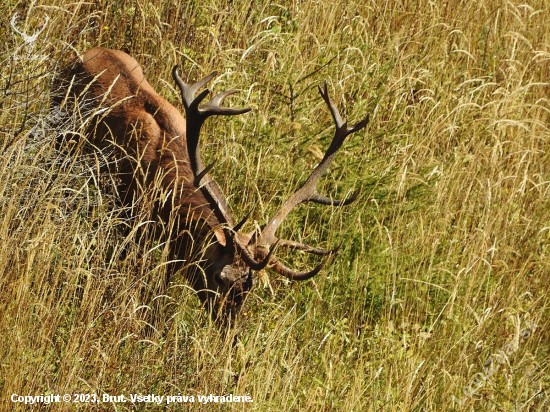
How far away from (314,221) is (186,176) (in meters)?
0.97

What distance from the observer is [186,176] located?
214 inches

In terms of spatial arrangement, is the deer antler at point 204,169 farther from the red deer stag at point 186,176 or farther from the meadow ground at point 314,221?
the meadow ground at point 314,221

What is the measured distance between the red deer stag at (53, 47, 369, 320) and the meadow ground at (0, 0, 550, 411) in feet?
0.65

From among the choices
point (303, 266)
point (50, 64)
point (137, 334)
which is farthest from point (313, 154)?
point (137, 334)

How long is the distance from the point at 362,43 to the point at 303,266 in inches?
102

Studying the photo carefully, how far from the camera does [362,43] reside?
23.4ft

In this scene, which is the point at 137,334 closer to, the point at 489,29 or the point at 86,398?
the point at 86,398

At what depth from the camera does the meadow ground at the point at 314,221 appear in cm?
395

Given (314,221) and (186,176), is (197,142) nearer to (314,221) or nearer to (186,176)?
(186,176)

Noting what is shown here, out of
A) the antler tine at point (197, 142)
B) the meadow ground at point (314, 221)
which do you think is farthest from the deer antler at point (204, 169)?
the meadow ground at point (314, 221)

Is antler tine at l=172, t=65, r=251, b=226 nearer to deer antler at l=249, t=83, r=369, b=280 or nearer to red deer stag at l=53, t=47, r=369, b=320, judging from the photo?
red deer stag at l=53, t=47, r=369, b=320

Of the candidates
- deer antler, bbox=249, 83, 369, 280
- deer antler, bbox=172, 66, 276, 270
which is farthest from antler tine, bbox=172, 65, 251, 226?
deer antler, bbox=249, 83, 369, 280

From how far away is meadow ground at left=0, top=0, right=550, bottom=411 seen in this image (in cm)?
395

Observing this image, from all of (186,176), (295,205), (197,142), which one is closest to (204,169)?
(197,142)
